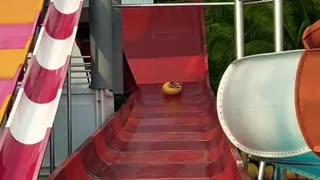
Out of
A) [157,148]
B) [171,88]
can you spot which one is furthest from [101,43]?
[171,88]

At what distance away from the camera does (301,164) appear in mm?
2416

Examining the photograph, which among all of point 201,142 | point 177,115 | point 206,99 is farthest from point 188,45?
point 201,142

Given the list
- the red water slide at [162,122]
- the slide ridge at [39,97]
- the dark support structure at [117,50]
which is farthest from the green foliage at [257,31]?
the slide ridge at [39,97]

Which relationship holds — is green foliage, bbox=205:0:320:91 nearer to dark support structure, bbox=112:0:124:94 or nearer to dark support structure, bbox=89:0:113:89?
dark support structure, bbox=112:0:124:94

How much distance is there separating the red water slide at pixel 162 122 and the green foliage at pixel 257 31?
0.57 metres

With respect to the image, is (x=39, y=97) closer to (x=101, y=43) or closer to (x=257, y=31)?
(x=101, y=43)

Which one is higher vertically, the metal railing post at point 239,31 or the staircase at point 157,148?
the metal railing post at point 239,31

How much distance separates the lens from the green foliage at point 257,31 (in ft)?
25.7

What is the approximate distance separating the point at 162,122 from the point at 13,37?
2096mm

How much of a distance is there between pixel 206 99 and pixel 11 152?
12.1ft

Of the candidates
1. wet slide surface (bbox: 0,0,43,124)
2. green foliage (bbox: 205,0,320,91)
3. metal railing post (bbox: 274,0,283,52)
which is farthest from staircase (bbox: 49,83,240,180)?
green foliage (bbox: 205,0,320,91)

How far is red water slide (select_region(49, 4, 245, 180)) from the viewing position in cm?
336

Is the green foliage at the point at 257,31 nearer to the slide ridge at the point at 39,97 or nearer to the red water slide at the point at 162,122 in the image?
the red water slide at the point at 162,122

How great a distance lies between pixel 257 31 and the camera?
8.08 metres
